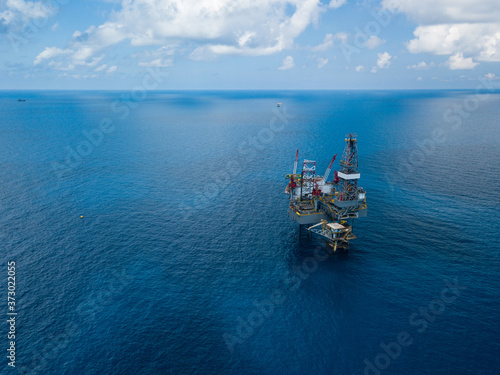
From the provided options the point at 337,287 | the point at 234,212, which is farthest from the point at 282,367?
the point at 234,212

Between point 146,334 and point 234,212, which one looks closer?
point 146,334

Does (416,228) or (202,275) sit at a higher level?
(416,228)

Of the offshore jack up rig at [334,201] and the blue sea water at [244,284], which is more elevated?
the offshore jack up rig at [334,201]

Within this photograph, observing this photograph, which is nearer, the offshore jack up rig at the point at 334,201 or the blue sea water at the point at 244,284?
the blue sea water at the point at 244,284

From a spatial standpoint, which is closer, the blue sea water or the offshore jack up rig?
the blue sea water

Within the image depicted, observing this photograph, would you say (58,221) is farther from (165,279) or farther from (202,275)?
(202,275)

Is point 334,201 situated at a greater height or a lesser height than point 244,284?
greater

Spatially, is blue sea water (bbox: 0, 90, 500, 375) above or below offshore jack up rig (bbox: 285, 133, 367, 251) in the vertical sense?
below

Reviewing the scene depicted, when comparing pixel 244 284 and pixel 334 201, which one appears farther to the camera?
pixel 334 201
